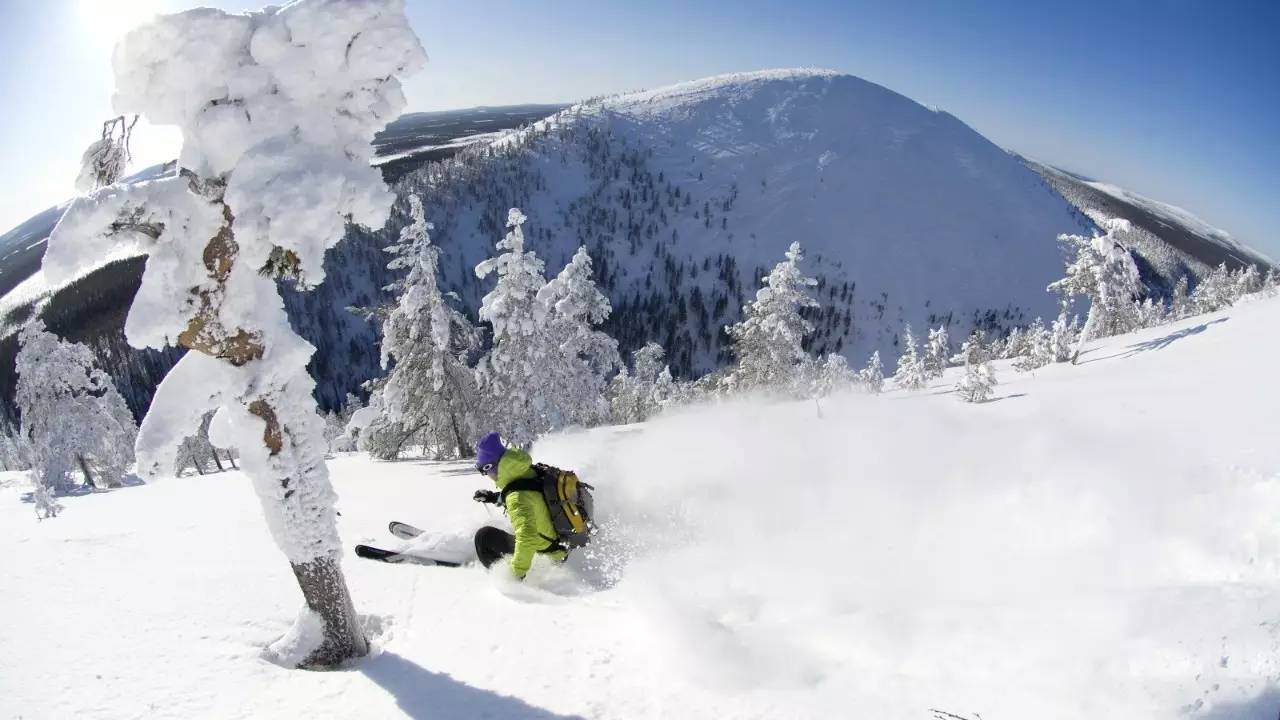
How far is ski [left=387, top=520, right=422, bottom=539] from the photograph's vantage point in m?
8.82

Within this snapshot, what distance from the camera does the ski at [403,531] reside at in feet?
28.9

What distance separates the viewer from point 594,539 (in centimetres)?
843

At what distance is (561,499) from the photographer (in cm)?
738

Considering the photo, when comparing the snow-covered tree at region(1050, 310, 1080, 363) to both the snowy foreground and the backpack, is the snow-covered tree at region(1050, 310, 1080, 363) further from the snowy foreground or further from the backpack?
the backpack

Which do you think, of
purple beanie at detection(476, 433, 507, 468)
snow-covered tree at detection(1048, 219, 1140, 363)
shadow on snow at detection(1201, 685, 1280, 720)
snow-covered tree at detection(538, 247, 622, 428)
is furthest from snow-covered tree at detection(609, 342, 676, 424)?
shadow on snow at detection(1201, 685, 1280, 720)

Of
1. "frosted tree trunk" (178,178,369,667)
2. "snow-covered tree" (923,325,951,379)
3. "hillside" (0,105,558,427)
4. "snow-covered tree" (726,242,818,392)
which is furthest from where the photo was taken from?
"hillside" (0,105,558,427)

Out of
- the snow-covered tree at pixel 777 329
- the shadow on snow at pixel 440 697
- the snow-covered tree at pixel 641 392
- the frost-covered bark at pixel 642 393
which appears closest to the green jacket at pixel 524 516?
the shadow on snow at pixel 440 697

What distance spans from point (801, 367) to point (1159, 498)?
2644cm

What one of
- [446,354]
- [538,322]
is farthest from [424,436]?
[538,322]

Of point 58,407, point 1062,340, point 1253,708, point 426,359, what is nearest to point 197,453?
point 58,407

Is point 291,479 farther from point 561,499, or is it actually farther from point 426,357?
point 426,357

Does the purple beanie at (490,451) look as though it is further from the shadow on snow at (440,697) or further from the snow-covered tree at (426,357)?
the snow-covered tree at (426,357)

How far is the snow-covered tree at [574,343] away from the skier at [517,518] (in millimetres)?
18626

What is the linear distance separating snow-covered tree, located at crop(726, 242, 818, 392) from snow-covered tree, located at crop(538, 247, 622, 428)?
287 inches
